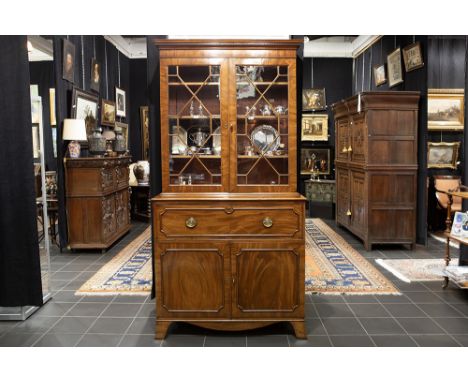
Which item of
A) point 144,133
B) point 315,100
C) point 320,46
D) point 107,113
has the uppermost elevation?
point 320,46

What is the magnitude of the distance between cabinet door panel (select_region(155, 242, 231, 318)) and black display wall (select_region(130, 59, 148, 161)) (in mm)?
6668

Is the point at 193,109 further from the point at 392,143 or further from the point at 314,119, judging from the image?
the point at 314,119

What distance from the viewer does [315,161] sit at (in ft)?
31.6

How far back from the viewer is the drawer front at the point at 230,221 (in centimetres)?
317

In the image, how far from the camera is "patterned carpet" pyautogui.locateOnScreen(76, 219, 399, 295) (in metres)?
4.39

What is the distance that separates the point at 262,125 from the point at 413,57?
4007mm

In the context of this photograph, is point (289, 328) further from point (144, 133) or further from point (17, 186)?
point (144, 133)

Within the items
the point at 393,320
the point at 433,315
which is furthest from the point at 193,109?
the point at 433,315

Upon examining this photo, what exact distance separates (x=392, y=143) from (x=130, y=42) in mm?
5831

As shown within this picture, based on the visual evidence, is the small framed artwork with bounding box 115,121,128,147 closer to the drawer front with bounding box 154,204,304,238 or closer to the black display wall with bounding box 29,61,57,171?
the black display wall with bounding box 29,61,57,171

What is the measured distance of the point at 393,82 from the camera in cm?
699

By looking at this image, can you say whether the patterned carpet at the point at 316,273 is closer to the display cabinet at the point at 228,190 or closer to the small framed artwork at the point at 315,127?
the display cabinet at the point at 228,190

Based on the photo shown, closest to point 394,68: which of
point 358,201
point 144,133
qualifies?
point 358,201

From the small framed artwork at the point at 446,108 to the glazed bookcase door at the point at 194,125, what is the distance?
17.4ft
